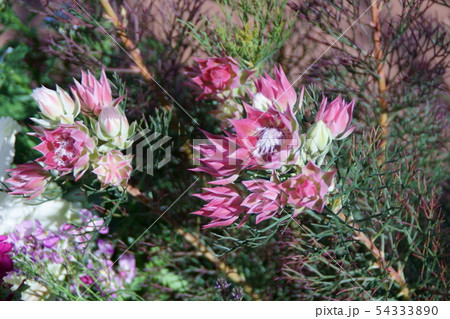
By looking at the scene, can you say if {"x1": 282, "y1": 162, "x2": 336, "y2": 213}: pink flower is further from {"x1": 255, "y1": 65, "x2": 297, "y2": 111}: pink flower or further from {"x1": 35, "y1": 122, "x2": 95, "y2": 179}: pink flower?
{"x1": 35, "y1": 122, "x2": 95, "y2": 179}: pink flower

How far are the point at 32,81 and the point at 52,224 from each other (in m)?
0.26

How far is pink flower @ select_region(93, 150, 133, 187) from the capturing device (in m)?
0.57

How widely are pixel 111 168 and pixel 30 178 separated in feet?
0.38

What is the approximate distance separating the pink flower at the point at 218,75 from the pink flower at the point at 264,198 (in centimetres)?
18

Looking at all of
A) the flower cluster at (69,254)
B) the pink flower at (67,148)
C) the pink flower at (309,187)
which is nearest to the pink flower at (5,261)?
the flower cluster at (69,254)

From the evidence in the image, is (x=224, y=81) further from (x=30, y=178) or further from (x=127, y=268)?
(x=127, y=268)

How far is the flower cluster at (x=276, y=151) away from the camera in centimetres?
49

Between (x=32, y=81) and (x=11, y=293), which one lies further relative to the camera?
(x=32, y=81)

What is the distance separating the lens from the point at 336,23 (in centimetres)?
77

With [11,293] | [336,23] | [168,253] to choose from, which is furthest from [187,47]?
[11,293]
